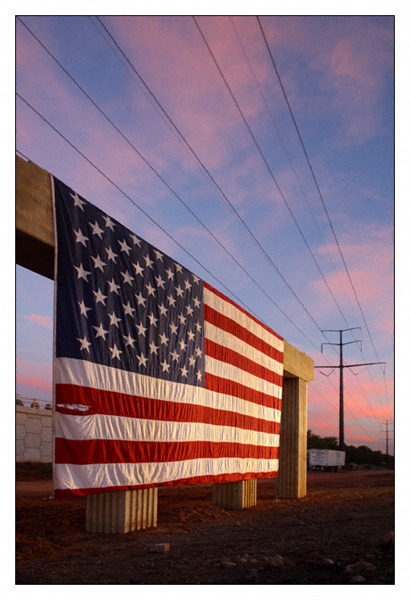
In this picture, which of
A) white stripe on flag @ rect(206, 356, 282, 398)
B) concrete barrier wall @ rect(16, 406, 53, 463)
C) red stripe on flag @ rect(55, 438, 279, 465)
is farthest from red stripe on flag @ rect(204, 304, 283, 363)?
concrete barrier wall @ rect(16, 406, 53, 463)

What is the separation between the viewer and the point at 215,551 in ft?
25.6

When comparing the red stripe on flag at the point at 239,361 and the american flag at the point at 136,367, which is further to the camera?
the red stripe on flag at the point at 239,361

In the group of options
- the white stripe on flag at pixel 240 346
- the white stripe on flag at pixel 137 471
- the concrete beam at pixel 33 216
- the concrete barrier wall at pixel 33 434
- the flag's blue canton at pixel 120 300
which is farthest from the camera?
the concrete barrier wall at pixel 33 434

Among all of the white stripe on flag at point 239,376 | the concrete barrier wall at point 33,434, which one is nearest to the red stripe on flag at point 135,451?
the white stripe on flag at point 239,376

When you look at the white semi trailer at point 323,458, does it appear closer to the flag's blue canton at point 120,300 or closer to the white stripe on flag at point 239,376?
the white stripe on flag at point 239,376

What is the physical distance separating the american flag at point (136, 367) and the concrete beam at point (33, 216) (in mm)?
156

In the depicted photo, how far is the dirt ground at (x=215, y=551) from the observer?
6137 millimetres

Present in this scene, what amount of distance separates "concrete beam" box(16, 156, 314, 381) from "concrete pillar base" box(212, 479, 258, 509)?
388 inches

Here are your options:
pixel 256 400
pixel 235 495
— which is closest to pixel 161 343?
pixel 256 400

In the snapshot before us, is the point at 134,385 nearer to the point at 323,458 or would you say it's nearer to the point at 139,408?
the point at 139,408

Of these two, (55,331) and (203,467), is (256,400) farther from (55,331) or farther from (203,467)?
(55,331)

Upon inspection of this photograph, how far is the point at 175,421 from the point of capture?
10391 mm

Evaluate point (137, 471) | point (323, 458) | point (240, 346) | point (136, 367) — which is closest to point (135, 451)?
point (137, 471)

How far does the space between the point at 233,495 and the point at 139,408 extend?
7.59 m
